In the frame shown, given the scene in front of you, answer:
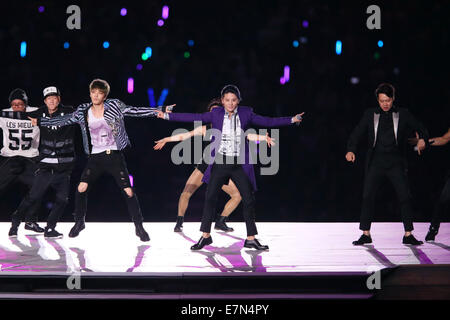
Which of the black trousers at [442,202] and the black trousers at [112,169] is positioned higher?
the black trousers at [112,169]

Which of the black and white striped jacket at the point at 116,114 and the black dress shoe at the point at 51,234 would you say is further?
the black dress shoe at the point at 51,234

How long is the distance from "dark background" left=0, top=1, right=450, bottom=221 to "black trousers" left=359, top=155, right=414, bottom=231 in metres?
1.90

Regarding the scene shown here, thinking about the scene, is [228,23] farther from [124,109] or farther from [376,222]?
[376,222]

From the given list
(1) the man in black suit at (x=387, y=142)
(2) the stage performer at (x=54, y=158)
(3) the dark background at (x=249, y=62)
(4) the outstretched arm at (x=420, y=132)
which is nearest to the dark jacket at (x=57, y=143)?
(2) the stage performer at (x=54, y=158)

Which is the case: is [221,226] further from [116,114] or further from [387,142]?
[387,142]

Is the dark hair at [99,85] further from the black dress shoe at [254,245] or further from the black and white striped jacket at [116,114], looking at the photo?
the black dress shoe at [254,245]

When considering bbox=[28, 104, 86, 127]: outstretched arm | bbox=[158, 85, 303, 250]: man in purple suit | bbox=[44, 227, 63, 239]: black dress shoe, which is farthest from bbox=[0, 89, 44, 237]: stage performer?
bbox=[158, 85, 303, 250]: man in purple suit

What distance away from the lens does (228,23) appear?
7.41m

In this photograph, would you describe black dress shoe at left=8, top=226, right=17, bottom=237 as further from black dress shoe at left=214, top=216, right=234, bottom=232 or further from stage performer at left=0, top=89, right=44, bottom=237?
black dress shoe at left=214, top=216, right=234, bottom=232

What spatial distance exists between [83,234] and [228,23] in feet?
9.39

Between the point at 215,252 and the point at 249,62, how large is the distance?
274 centimetres

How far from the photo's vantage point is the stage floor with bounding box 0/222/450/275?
4.64 m

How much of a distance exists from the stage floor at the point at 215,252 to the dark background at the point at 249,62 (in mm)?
1002

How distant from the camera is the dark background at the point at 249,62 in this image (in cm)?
737
